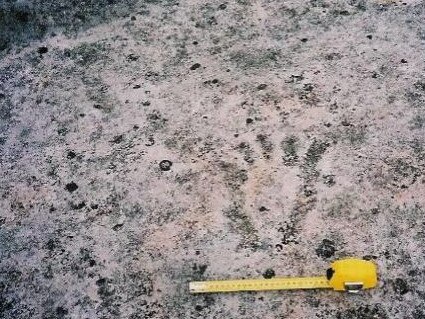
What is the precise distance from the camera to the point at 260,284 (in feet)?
8.21

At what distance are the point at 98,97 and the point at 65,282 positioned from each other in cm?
129

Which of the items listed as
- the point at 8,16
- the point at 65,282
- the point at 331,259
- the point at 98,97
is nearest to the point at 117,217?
the point at 65,282

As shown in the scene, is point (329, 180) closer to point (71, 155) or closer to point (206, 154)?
point (206, 154)

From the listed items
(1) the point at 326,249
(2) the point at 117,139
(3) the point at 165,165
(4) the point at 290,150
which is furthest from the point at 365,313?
(2) the point at 117,139

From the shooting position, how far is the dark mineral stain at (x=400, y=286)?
2.46 metres

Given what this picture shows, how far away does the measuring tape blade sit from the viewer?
249cm

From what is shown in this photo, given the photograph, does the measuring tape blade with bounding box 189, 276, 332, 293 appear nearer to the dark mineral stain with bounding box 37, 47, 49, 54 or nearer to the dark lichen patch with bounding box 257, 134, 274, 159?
the dark lichen patch with bounding box 257, 134, 274, 159

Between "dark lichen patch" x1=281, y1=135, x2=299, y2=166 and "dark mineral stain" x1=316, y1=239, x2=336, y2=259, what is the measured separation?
0.52 meters

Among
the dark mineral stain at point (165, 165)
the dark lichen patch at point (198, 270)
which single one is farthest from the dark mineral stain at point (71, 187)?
the dark lichen patch at point (198, 270)

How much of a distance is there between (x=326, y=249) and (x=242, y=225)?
0.45 metres

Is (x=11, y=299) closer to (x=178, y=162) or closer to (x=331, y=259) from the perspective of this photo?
(x=178, y=162)

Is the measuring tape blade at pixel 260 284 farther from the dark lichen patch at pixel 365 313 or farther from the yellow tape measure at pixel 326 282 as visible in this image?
the dark lichen patch at pixel 365 313

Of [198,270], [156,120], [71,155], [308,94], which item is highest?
[308,94]

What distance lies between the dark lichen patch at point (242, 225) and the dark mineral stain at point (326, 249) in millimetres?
320
